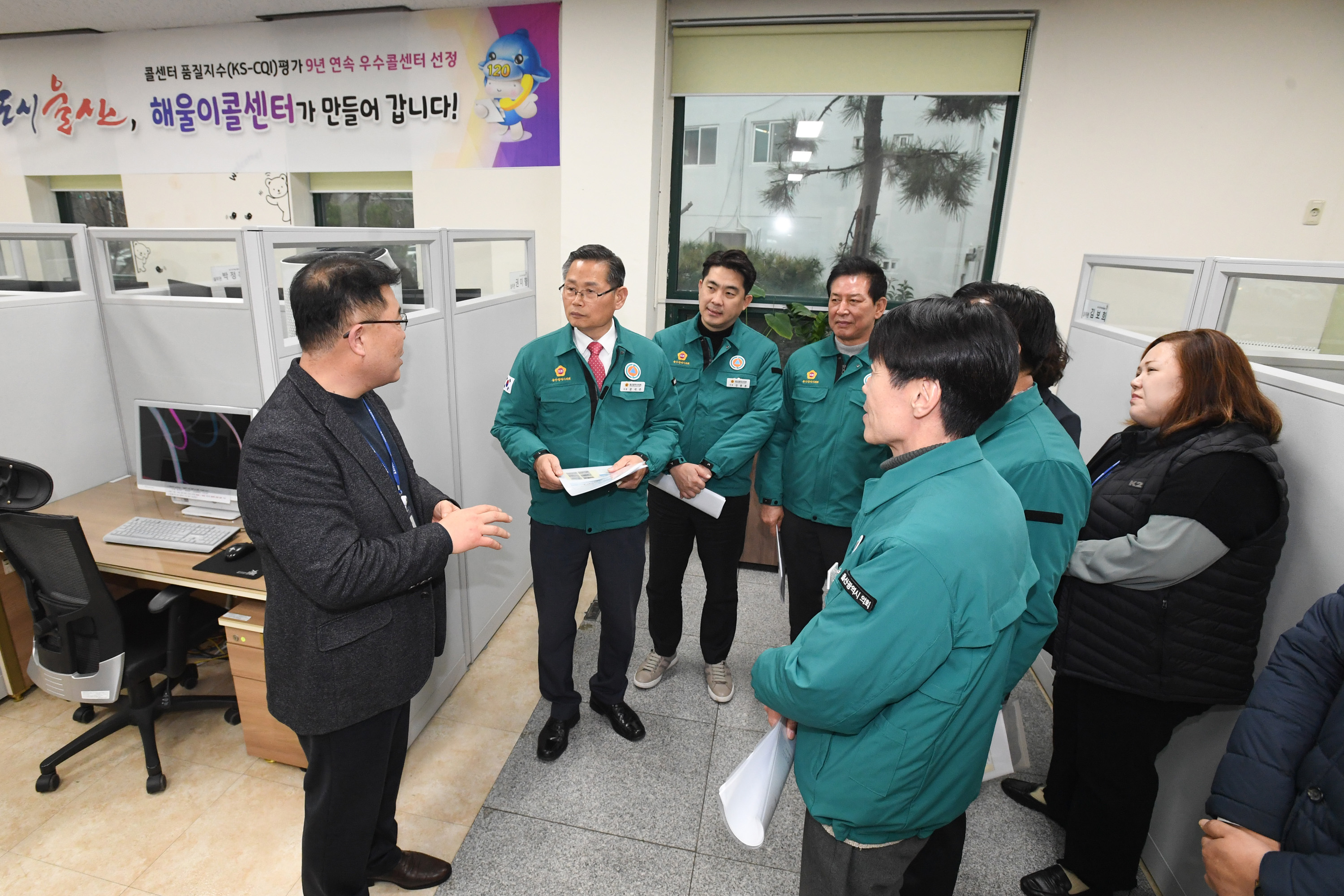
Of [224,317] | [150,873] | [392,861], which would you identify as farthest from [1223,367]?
[150,873]

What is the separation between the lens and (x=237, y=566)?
6.38 ft

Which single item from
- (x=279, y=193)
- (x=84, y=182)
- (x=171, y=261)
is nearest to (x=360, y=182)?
(x=279, y=193)

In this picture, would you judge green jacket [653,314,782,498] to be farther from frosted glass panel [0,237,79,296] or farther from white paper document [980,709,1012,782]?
frosted glass panel [0,237,79,296]

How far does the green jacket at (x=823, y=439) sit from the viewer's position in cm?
205

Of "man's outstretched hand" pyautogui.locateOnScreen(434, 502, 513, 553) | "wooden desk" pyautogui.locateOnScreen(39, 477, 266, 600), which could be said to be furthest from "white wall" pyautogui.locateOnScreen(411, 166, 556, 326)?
"man's outstretched hand" pyautogui.locateOnScreen(434, 502, 513, 553)

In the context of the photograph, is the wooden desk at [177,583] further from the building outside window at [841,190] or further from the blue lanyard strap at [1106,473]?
the building outside window at [841,190]

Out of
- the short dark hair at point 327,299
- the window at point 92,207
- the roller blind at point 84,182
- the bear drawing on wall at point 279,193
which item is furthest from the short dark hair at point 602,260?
the window at point 92,207

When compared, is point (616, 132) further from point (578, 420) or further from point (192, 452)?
point (192, 452)

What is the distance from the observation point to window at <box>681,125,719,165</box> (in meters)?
3.92

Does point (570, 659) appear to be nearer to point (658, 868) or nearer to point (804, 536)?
point (658, 868)

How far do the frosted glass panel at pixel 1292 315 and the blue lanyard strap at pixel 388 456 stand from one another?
385 cm

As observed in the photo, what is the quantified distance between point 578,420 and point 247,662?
4.23 ft

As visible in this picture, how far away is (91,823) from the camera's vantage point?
1900 millimetres

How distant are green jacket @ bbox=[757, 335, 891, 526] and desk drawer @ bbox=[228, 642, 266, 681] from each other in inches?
69.8
